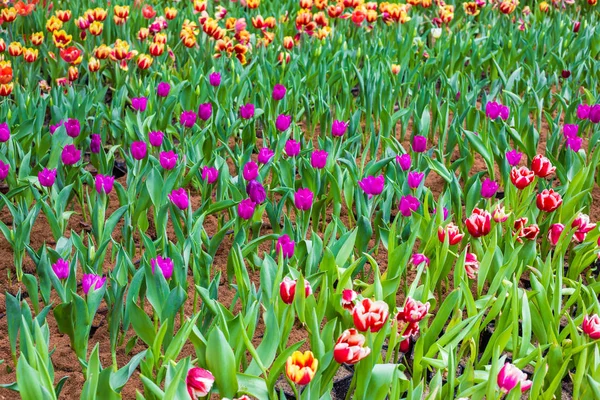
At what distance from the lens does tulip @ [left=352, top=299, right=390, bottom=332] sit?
1719 millimetres

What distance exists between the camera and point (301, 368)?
159cm

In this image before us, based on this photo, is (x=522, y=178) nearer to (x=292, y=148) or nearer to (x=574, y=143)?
(x=574, y=143)

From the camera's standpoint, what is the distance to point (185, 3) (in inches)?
235

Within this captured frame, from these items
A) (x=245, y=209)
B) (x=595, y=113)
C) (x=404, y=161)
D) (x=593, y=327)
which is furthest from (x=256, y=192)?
(x=595, y=113)

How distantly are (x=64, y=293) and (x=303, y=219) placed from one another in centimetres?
82

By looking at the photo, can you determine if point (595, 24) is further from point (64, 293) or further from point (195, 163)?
point (64, 293)

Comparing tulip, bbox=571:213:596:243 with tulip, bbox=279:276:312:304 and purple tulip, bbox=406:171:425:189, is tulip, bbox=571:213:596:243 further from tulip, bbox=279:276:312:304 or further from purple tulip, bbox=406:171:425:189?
tulip, bbox=279:276:312:304

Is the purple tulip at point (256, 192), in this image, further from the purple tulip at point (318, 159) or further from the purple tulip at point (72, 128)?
the purple tulip at point (72, 128)

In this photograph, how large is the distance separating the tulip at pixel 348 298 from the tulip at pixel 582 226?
2.68 feet

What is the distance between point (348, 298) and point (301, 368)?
40 cm

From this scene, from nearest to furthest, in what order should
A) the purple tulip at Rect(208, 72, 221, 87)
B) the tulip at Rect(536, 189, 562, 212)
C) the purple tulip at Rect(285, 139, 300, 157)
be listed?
the tulip at Rect(536, 189, 562, 212), the purple tulip at Rect(285, 139, 300, 157), the purple tulip at Rect(208, 72, 221, 87)

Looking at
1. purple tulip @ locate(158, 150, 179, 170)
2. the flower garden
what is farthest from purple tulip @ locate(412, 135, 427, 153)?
purple tulip @ locate(158, 150, 179, 170)

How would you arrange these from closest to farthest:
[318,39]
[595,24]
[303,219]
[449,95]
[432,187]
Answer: [303,219] < [432,187] < [449,95] < [318,39] < [595,24]

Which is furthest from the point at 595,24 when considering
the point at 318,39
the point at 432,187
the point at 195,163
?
the point at 195,163
